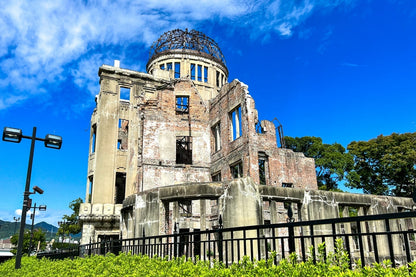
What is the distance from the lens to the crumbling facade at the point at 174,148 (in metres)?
22.8

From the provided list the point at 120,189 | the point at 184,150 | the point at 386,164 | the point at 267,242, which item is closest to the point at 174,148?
the point at 184,150

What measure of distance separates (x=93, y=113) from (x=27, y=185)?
21.9m

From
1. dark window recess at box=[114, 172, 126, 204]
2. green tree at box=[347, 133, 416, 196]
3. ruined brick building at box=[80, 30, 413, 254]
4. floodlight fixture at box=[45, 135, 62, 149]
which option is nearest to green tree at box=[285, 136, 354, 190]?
green tree at box=[347, 133, 416, 196]

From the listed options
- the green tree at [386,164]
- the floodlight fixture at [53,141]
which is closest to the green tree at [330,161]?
the green tree at [386,164]

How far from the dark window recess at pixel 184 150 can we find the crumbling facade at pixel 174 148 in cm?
9

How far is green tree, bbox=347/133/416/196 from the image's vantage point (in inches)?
1416

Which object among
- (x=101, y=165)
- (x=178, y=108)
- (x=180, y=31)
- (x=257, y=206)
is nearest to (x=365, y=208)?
(x=257, y=206)

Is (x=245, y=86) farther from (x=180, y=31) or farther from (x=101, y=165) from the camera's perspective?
(x=180, y=31)

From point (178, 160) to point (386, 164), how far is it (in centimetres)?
2448

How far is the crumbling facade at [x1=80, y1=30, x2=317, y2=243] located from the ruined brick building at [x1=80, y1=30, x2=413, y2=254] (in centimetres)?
8

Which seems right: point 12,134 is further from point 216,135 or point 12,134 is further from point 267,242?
point 216,135

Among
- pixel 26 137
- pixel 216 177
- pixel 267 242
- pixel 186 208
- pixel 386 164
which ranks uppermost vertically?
pixel 386 164

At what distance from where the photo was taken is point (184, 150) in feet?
95.2

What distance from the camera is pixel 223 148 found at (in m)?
24.6
